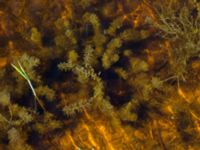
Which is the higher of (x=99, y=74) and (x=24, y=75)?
(x=24, y=75)

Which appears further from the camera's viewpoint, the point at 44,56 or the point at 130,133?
the point at 44,56

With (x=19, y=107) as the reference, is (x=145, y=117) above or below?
below

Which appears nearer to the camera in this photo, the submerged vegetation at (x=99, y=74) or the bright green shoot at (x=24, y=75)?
the bright green shoot at (x=24, y=75)

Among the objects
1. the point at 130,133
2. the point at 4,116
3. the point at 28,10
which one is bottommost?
the point at 130,133

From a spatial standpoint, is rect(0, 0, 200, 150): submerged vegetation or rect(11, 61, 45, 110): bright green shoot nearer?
rect(11, 61, 45, 110): bright green shoot

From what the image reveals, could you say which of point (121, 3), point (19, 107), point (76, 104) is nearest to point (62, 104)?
point (76, 104)

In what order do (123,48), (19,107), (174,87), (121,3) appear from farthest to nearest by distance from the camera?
(121,3) < (123,48) < (174,87) < (19,107)

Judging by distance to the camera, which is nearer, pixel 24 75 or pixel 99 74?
pixel 24 75

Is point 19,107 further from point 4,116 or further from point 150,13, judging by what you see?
point 150,13
